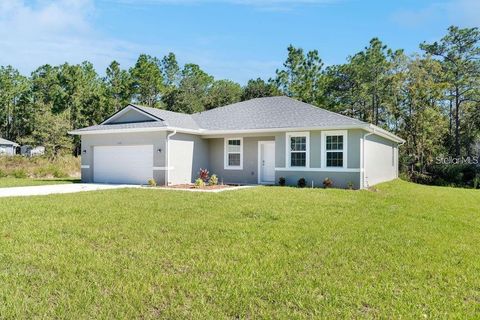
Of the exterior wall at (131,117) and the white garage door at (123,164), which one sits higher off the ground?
the exterior wall at (131,117)

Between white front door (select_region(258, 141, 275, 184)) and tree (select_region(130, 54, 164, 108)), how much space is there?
26826 millimetres

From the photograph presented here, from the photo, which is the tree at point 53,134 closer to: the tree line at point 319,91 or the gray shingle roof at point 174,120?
the tree line at point 319,91

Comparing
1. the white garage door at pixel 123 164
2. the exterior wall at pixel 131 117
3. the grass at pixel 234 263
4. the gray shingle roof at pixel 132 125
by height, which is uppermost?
the exterior wall at pixel 131 117

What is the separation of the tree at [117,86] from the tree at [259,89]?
14077 millimetres

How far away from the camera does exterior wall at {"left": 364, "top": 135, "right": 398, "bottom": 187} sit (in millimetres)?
16125

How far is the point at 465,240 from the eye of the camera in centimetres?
645

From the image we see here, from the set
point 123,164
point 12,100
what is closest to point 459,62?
point 123,164

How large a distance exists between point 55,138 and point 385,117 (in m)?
32.5

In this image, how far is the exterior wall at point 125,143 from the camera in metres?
16.1

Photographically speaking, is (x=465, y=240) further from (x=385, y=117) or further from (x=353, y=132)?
(x=385, y=117)

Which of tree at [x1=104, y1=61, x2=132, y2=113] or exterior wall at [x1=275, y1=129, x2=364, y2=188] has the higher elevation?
tree at [x1=104, y1=61, x2=132, y2=113]

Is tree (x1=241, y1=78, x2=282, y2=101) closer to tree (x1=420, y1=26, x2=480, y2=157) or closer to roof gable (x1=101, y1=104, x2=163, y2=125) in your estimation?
tree (x1=420, y1=26, x2=480, y2=157)

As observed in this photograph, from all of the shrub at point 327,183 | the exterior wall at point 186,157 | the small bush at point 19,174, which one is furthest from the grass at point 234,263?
the small bush at point 19,174

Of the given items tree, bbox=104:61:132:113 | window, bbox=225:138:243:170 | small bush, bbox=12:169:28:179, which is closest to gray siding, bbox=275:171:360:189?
window, bbox=225:138:243:170
